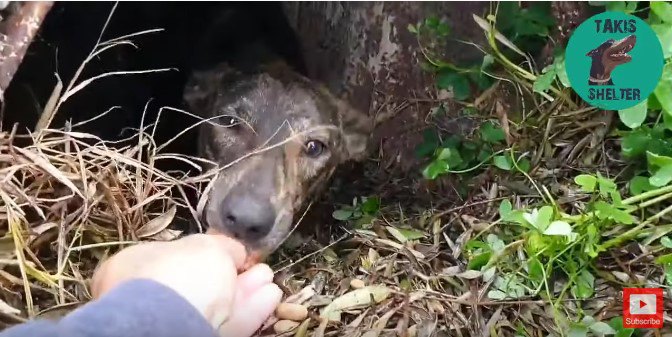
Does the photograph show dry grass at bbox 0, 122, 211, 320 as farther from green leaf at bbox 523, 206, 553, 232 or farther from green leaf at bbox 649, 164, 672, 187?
green leaf at bbox 649, 164, 672, 187

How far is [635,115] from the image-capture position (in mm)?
1601

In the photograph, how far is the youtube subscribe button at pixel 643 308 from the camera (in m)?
1.43

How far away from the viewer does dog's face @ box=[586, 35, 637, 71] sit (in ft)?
5.06

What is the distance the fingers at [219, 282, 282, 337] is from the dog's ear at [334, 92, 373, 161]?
37.8 inches

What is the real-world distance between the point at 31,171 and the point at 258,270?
48 centimetres

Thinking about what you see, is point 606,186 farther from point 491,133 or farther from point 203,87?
point 203,87

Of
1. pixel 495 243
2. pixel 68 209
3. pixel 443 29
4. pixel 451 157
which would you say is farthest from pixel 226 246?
pixel 443 29

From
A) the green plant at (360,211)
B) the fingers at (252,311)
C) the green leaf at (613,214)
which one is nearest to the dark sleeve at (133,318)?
the fingers at (252,311)

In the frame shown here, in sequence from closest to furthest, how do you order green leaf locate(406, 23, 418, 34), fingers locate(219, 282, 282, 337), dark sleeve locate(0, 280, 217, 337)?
dark sleeve locate(0, 280, 217, 337), fingers locate(219, 282, 282, 337), green leaf locate(406, 23, 418, 34)

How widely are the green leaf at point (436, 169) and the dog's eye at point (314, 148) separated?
1.09 feet

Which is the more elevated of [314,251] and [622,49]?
[622,49]

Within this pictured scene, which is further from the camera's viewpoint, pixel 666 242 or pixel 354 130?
pixel 354 130

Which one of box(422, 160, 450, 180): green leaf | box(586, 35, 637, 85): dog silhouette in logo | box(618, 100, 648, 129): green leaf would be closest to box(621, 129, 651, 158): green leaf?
box(618, 100, 648, 129): green leaf

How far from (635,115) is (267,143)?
906 mm
